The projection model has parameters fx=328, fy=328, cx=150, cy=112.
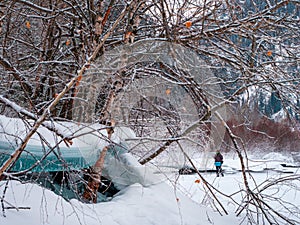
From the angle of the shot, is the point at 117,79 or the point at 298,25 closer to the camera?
the point at 117,79

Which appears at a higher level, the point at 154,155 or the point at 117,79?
the point at 117,79

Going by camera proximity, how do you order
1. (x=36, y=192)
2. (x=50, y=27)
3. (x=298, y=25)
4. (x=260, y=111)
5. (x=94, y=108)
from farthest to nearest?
(x=50, y=27), (x=260, y=111), (x=298, y=25), (x=94, y=108), (x=36, y=192)

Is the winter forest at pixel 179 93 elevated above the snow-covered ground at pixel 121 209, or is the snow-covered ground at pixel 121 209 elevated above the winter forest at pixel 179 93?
the winter forest at pixel 179 93

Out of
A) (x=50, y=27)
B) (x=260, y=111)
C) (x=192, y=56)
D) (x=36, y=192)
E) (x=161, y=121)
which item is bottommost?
(x=36, y=192)

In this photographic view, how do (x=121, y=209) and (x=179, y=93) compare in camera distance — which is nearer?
(x=121, y=209)

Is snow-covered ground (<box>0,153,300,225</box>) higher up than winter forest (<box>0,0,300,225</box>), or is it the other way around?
winter forest (<box>0,0,300,225</box>)

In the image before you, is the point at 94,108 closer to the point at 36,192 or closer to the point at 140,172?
A: the point at 140,172

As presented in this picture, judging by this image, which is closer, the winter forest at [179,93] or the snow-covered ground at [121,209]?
the snow-covered ground at [121,209]

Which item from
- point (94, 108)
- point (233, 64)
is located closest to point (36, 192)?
point (94, 108)

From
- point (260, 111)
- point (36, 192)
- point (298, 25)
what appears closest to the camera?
point (36, 192)

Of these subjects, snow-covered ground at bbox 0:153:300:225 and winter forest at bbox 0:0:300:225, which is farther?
winter forest at bbox 0:0:300:225

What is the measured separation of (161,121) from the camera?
2.94 m

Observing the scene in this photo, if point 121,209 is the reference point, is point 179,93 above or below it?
above

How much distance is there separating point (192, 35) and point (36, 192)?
1.90m
